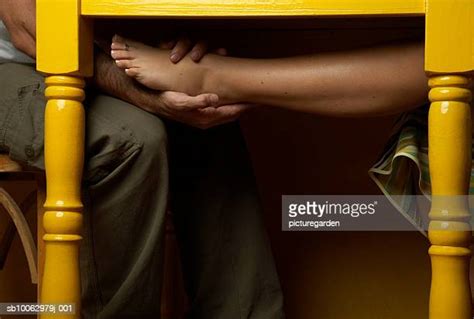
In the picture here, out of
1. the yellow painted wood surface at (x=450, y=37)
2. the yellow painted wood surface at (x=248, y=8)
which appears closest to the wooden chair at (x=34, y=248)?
the yellow painted wood surface at (x=248, y=8)

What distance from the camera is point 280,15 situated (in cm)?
107

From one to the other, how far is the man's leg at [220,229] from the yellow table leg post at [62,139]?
0.99 feet

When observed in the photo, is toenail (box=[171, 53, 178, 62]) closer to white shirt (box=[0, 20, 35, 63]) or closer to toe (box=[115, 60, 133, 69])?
toe (box=[115, 60, 133, 69])

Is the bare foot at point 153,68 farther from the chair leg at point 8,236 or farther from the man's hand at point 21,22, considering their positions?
the chair leg at point 8,236

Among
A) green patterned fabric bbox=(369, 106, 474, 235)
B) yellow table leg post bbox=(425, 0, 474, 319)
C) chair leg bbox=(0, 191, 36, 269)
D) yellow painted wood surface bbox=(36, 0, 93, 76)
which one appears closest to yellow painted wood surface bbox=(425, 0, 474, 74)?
yellow table leg post bbox=(425, 0, 474, 319)

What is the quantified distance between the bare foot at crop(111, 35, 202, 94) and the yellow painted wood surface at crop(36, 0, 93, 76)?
64 mm

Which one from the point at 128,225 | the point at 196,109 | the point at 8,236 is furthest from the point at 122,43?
the point at 8,236

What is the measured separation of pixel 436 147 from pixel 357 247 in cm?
61

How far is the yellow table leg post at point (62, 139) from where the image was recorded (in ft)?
3.59

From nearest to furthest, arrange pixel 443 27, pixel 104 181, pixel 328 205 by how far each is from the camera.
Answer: pixel 443 27 → pixel 104 181 → pixel 328 205

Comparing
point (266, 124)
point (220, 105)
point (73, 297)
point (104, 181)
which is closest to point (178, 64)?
point (220, 105)

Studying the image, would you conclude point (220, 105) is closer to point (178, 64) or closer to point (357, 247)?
point (178, 64)

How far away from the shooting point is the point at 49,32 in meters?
1.10

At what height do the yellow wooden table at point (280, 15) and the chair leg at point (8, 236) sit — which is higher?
the yellow wooden table at point (280, 15)
